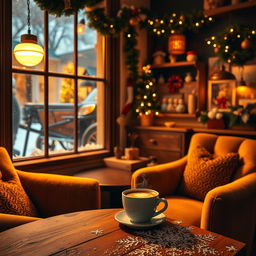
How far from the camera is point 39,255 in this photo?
3.07 feet

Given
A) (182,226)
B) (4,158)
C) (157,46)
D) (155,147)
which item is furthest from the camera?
(157,46)

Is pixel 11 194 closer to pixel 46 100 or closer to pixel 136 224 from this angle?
pixel 136 224

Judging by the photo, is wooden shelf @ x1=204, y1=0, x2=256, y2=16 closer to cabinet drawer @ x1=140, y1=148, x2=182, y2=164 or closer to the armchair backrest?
the armchair backrest

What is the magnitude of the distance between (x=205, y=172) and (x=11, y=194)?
1.28 m

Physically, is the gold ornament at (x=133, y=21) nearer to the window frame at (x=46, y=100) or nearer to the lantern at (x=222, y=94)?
the window frame at (x=46, y=100)

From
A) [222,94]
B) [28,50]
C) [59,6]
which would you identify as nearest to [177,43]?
[222,94]

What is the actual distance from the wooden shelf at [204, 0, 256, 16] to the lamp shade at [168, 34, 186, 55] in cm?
36

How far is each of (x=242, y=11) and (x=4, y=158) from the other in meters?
2.50

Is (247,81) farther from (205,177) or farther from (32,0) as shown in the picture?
(32,0)

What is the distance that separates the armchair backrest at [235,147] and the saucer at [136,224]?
1123mm

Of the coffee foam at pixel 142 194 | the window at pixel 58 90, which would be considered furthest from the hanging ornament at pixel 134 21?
the coffee foam at pixel 142 194

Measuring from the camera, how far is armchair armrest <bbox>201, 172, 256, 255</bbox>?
1565 mm

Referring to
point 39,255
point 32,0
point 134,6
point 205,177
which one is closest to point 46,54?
point 32,0

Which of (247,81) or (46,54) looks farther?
(247,81)
